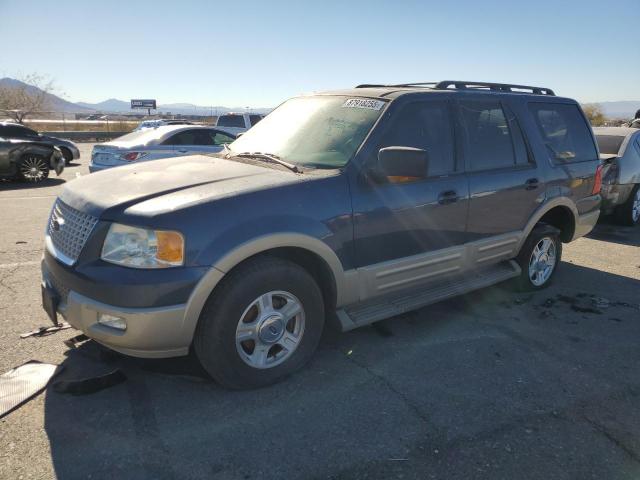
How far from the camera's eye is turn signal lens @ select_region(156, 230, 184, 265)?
2635 millimetres

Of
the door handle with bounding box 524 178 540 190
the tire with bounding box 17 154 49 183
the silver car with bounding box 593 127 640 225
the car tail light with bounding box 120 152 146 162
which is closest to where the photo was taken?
the door handle with bounding box 524 178 540 190

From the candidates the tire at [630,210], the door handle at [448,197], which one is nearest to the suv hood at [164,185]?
the door handle at [448,197]

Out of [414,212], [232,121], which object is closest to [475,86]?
[414,212]

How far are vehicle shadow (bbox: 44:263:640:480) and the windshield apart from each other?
56.3 inches

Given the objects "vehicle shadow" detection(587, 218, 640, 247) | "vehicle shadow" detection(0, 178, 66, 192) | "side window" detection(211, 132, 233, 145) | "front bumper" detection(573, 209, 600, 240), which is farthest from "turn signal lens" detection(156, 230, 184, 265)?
"vehicle shadow" detection(0, 178, 66, 192)

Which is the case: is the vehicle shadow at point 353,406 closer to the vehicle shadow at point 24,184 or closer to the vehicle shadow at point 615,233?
the vehicle shadow at point 615,233

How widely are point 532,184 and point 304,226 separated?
2.54 m

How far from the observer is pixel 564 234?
17.4 ft

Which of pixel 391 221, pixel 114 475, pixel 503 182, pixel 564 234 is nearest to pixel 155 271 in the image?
pixel 114 475

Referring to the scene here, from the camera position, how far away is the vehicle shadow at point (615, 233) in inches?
292

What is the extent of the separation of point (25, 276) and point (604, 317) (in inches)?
220

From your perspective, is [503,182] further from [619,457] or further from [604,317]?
[619,457]

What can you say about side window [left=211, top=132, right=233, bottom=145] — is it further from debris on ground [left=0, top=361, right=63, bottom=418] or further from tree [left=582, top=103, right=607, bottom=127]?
tree [left=582, top=103, right=607, bottom=127]

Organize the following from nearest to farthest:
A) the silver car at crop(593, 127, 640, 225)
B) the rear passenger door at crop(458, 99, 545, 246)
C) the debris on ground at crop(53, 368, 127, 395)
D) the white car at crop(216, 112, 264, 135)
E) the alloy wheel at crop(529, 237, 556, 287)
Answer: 1. the debris on ground at crop(53, 368, 127, 395)
2. the rear passenger door at crop(458, 99, 545, 246)
3. the alloy wheel at crop(529, 237, 556, 287)
4. the silver car at crop(593, 127, 640, 225)
5. the white car at crop(216, 112, 264, 135)
